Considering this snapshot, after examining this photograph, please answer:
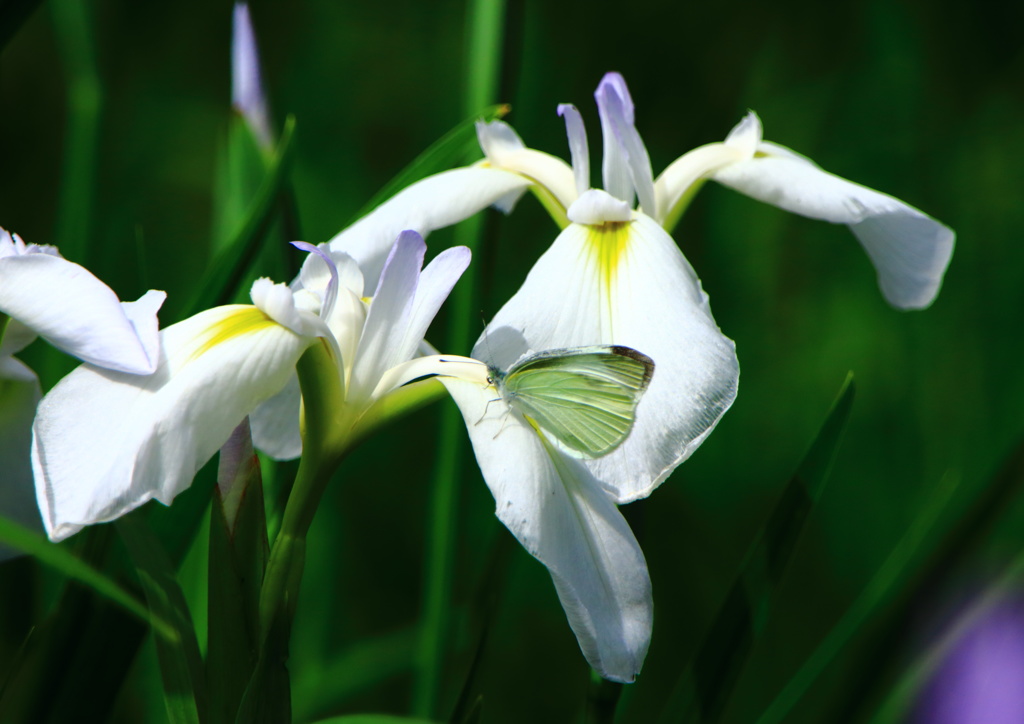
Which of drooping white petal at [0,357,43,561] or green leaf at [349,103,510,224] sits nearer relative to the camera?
drooping white petal at [0,357,43,561]

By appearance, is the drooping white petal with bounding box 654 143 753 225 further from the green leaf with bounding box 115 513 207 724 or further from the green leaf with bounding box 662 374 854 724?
the green leaf with bounding box 115 513 207 724

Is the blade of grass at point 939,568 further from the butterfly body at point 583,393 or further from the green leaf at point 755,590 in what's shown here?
the butterfly body at point 583,393

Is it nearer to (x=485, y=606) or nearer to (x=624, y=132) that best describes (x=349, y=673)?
(x=485, y=606)

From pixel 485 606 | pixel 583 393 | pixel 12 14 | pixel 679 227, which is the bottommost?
pixel 485 606

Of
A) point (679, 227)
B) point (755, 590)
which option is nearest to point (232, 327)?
point (755, 590)

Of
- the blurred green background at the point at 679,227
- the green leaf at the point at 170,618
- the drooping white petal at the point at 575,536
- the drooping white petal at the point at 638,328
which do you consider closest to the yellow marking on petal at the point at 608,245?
the drooping white petal at the point at 638,328

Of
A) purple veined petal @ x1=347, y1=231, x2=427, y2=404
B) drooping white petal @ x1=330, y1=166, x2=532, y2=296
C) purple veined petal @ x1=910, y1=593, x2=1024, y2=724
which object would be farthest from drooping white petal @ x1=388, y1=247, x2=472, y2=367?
purple veined petal @ x1=910, y1=593, x2=1024, y2=724

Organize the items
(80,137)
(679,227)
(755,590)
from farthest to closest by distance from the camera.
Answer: (679,227)
(80,137)
(755,590)
